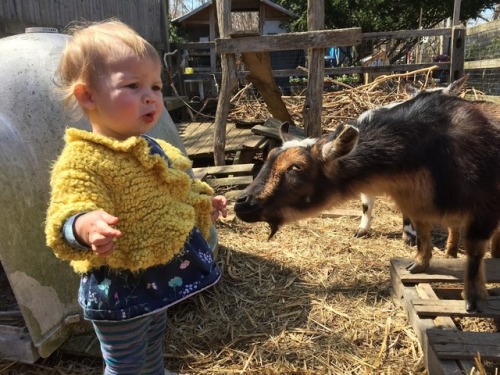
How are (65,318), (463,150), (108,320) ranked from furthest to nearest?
(463,150), (65,318), (108,320)

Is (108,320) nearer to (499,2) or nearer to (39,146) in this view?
(39,146)

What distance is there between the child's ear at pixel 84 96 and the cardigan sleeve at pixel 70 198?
0.19 meters

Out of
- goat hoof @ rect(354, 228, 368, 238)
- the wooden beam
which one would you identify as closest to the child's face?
goat hoof @ rect(354, 228, 368, 238)

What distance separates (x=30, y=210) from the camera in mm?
2584

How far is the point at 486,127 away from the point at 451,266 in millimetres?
1190

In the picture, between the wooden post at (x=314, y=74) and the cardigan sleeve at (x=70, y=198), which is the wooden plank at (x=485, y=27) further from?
the cardigan sleeve at (x=70, y=198)

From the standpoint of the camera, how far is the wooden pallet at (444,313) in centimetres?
258

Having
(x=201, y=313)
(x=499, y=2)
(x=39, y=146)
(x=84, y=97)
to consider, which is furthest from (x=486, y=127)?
(x=499, y=2)

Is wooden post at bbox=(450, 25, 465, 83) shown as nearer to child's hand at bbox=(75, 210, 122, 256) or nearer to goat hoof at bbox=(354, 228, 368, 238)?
goat hoof at bbox=(354, 228, 368, 238)

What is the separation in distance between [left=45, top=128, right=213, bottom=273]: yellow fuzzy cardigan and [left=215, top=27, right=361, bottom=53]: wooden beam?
179 inches

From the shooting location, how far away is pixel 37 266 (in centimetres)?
257

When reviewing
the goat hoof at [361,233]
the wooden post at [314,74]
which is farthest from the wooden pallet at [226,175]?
the goat hoof at [361,233]

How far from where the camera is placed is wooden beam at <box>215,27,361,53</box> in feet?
18.8

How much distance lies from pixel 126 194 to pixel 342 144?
180 cm
